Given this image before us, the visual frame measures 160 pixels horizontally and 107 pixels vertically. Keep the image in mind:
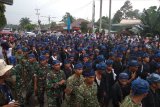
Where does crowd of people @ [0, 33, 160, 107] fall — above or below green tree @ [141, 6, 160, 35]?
below

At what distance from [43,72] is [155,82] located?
3885mm

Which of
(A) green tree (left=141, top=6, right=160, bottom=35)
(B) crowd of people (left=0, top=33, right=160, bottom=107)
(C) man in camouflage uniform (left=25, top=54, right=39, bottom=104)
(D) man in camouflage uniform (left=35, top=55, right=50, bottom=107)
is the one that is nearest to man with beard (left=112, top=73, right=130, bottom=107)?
(B) crowd of people (left=0, top=33, right=160, bottom=107)

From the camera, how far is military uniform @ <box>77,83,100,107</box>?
18.5 ft

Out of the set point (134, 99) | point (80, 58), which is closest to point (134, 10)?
point (80, 58)

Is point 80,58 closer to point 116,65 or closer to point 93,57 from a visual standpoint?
point 93,57

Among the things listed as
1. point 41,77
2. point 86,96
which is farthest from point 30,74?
point 86,96

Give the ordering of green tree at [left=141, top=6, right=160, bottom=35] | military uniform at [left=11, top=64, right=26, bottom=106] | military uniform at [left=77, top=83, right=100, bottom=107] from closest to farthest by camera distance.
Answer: military uniform at [left=77, top=83, right=100, bottom=107] < military uniform at [left=11, top=64, right=26, bottom=106] < green tree at [left=141, top=6, right=160, bottom=35]

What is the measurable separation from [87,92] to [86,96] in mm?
80

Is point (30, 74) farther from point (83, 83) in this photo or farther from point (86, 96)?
point (86, 96)

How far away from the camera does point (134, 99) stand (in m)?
4.16

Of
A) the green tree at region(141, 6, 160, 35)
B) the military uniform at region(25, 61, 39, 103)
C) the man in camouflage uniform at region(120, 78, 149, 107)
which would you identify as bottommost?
the military uniform at region(25, 61, 39, 103)

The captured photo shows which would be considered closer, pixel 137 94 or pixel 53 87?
pixel 137 94

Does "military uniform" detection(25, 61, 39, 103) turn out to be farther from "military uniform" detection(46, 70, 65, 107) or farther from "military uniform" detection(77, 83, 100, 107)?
"military uniform" detection(77, 83, 100, 107)

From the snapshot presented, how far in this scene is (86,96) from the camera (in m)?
5.67
